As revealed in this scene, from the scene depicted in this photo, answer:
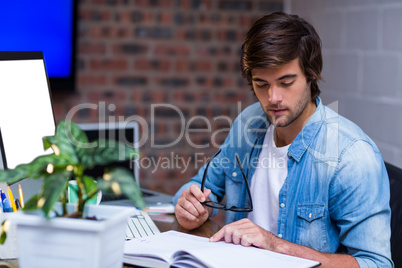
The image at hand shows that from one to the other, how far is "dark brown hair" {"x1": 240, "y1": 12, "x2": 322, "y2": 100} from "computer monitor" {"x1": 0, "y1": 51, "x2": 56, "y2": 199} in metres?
0.62

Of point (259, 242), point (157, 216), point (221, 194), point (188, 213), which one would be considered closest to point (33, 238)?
point (259, 242)

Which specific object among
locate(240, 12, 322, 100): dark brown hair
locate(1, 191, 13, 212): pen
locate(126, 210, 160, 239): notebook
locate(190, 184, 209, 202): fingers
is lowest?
locate(126, 210, 160, 239): notebook

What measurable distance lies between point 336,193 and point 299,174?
162mm

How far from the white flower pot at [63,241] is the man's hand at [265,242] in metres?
0.43

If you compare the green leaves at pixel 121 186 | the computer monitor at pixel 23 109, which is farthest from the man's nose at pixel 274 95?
the green leaves at pixel 121 186

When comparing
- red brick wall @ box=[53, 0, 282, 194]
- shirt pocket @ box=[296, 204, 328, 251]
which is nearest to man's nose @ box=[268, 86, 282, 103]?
shirt pocket @ box=[296, 204, 328, 251]

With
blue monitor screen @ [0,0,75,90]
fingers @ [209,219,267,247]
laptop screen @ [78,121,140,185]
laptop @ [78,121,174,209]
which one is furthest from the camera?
blue monitor screen @ [0,0,75,90]

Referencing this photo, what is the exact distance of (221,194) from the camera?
189cm

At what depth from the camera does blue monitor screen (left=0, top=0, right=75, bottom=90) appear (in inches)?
113

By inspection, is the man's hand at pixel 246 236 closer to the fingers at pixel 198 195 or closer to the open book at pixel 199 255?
the open book at pixel 199 255

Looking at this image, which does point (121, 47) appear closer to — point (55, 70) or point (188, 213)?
point (55, 70)

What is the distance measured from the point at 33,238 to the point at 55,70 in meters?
2.24

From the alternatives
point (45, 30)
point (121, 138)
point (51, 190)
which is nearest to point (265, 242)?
point (51, 190)

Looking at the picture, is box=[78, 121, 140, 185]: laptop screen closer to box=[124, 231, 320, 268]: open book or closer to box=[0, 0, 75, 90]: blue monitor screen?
box=[124, 231, 320, 268]: open book
